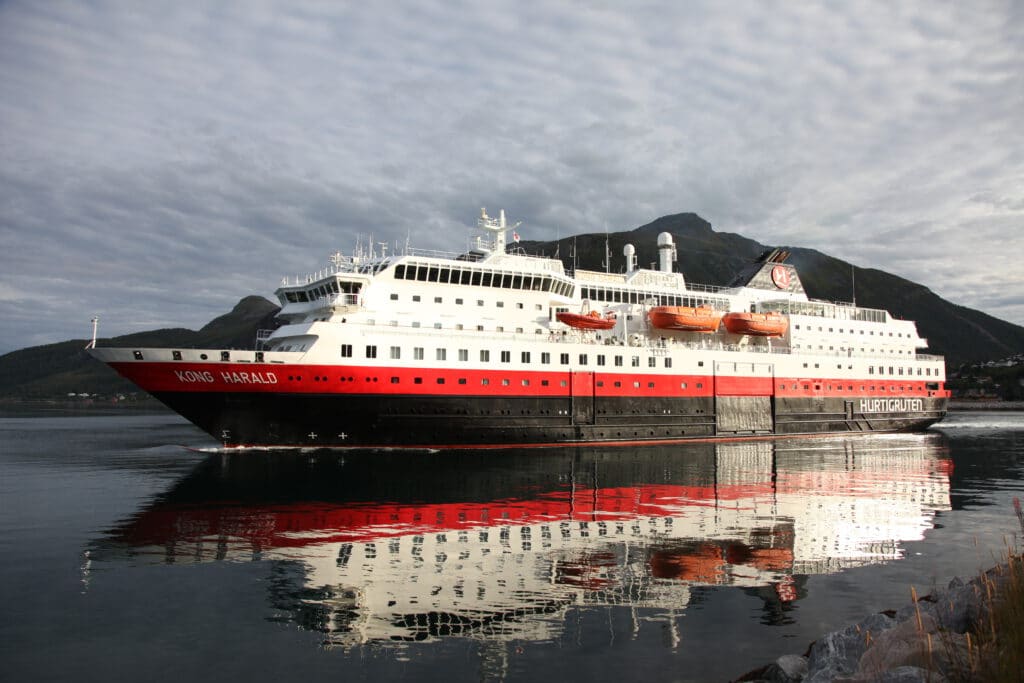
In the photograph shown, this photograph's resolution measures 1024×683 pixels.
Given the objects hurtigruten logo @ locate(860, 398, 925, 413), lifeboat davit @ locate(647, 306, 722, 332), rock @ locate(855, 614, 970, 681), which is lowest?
rock @ locate(855, 614, 970, 681)

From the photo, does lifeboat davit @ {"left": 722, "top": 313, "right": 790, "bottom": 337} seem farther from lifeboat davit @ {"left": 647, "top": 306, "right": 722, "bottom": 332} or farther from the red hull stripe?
the red hull stripe

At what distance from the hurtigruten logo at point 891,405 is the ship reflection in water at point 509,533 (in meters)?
13.7

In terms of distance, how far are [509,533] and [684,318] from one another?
21.0 meters

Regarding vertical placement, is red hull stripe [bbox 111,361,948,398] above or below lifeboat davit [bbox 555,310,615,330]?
below

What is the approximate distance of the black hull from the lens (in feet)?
75.2

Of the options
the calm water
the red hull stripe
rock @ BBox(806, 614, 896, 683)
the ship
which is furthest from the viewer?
the ship

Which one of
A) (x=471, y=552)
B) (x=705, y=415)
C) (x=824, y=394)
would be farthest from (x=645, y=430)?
(x=471, y=552)

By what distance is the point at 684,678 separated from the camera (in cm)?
597

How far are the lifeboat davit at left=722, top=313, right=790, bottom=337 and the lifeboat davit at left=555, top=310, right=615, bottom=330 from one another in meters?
7.65

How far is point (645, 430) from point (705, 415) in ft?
12.0

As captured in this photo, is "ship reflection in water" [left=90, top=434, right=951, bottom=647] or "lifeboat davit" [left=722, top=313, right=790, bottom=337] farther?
"lifeboat davit" [left=722, top=313, right=790, bottom=337]

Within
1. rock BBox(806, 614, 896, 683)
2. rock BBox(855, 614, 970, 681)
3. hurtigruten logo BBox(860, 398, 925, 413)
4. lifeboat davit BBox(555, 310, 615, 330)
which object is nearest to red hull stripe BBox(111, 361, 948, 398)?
lifeboat davit BBox(555, 310, 615, 330)

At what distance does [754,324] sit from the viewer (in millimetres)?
32281

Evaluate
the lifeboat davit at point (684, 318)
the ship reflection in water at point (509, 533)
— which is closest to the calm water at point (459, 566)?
the ship reflection in water at point (509, 533)
